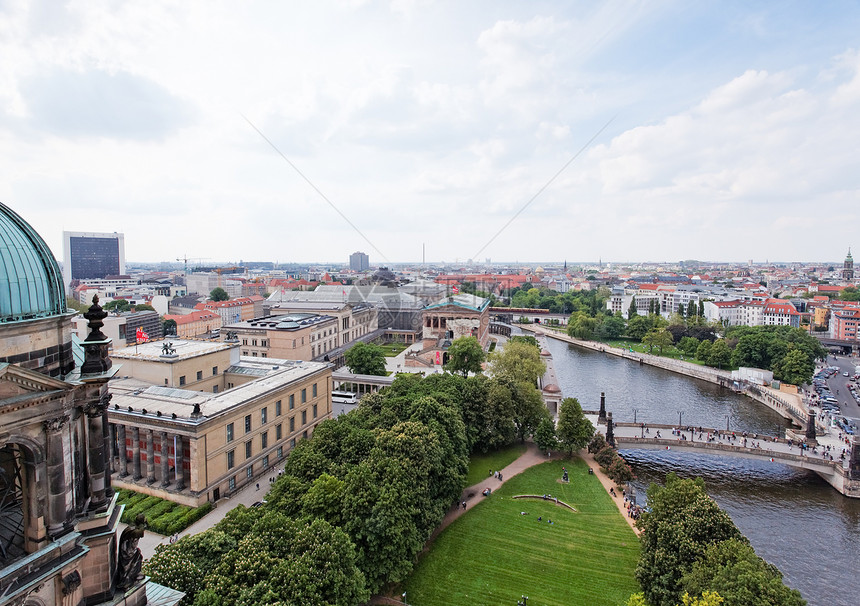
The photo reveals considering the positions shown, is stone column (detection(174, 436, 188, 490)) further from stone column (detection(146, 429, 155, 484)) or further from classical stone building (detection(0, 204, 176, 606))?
classical stone building (detection(0, 204, 176, 606))

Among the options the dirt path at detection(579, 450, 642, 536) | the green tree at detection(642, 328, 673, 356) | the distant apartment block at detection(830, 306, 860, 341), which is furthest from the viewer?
the distant apartment block at detection(830, 306, 860, 341)

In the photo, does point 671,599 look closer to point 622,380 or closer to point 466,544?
point 466,544

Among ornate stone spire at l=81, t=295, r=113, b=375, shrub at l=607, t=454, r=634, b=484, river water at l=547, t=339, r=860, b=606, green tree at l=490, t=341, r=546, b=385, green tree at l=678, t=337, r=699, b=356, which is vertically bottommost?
river water at l=547, t=339, r=860, b=606

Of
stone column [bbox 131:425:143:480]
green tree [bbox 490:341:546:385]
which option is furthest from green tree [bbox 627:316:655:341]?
stone column [bbox 131:425:143:480]

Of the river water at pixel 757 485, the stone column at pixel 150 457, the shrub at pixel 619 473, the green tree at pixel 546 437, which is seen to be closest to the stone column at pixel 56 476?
the stone column at pixel 150 457

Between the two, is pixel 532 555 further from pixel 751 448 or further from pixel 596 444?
pixel 751 448

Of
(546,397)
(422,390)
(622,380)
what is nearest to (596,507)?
(422,390)
